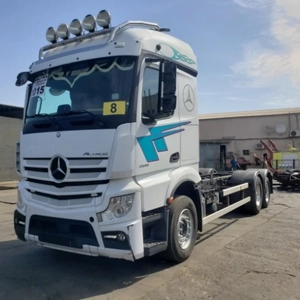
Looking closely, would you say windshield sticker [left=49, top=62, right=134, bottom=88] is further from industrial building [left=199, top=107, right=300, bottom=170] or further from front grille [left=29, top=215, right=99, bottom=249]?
industrial building [left=199, top=107, right=300, bottom=170]

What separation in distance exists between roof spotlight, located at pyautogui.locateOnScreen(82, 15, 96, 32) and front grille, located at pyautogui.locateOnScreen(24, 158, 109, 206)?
207cm

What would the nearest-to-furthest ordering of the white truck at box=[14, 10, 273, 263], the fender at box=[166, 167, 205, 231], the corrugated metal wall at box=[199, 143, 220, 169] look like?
the white truck at box=[14, 10, 273, 263] → the fender at box=[166, 167, 205, 231] → the corrugated metal wall at box=[199, 143, 220, 169]

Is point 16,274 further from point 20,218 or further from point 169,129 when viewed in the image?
point 169,129

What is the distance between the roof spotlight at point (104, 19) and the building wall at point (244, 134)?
Result: 2420cm

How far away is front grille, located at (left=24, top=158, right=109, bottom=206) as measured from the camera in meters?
4.36

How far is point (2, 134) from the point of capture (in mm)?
20844

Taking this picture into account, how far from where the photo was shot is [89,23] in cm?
517

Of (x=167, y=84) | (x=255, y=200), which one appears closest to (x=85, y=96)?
(x=167, y=84)

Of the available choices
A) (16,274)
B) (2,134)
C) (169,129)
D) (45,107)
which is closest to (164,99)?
(169,129)

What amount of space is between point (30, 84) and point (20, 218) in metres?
2.14

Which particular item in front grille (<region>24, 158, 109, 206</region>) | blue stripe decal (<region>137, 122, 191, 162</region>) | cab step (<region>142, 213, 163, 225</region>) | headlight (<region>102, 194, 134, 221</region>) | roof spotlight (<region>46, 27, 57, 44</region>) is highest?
roof spotlight (<region>46, 27, 57, 44</region>)

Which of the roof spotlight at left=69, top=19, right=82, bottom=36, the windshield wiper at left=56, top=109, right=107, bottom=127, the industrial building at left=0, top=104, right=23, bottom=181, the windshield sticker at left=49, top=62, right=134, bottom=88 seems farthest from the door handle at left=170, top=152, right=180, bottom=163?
the industrial building at left=0, top=104, right=23, bottom=181

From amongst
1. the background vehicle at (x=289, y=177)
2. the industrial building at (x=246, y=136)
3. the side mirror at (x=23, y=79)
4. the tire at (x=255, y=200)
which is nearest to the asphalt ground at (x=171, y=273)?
the tire at (x=255, y=200)

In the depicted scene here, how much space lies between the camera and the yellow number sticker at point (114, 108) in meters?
4.43
